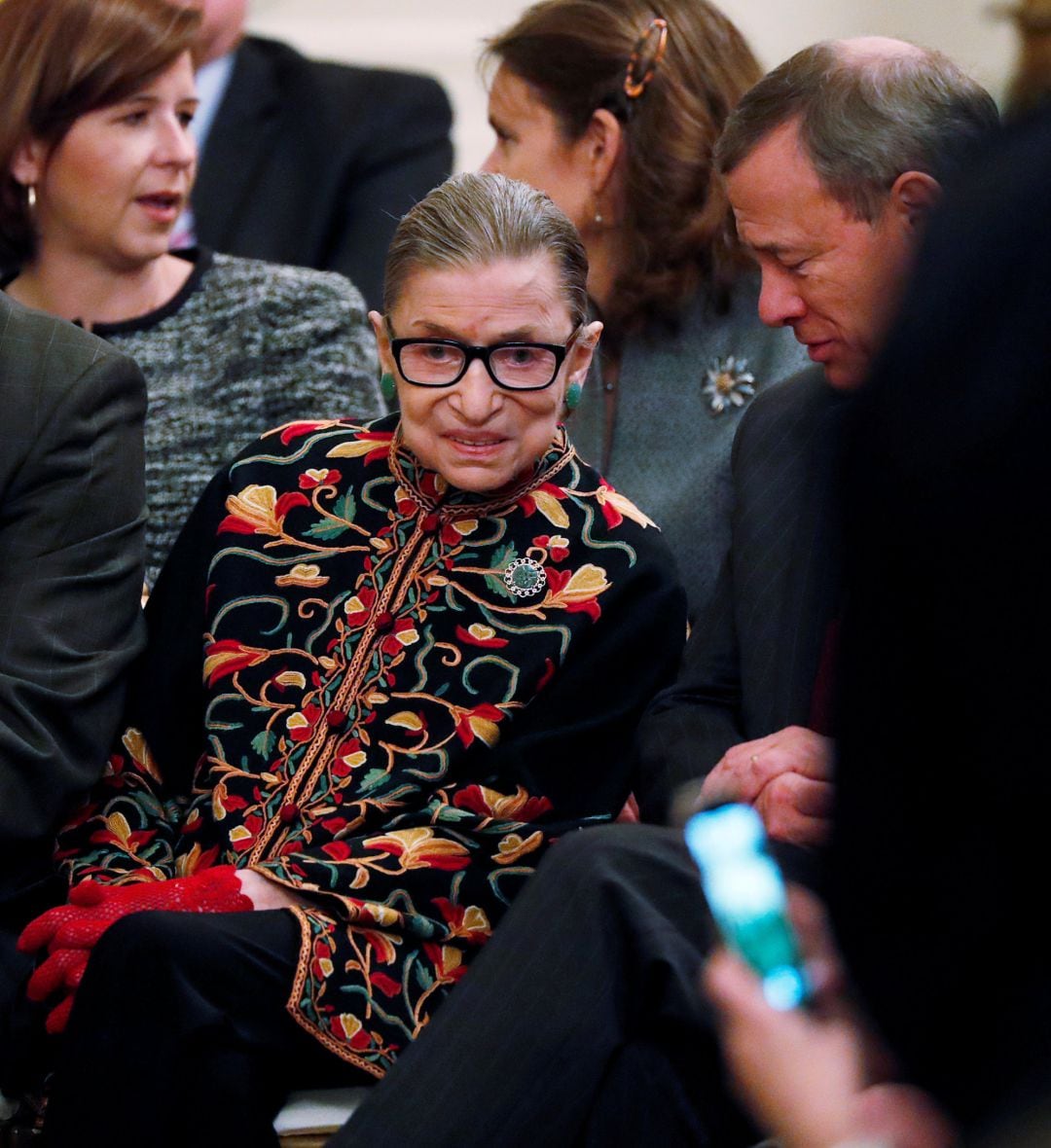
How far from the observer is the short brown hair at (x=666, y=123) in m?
2.67

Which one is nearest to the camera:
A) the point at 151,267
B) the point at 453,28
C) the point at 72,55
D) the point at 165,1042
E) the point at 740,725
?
the point at 165,1042

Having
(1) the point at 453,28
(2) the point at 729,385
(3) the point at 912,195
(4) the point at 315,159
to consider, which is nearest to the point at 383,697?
(3) the point at 912,195

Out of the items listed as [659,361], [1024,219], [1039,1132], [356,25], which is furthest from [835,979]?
[356,25]

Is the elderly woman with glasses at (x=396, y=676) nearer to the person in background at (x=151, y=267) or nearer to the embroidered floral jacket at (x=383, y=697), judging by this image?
the embroidered floral jacket at (x=383, y=697)

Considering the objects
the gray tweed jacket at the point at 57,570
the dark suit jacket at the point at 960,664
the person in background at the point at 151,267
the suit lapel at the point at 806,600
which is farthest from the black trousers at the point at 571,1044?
the person in background at the point at 151,267

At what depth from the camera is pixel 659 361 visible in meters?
2.71

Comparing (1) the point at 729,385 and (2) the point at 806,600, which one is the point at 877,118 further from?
(1) the point at 729,385

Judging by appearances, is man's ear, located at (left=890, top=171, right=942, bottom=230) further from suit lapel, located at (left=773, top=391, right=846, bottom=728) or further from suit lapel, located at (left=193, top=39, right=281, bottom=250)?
suit lapel, located at (left=193, top=39, right=281, bottom=250)

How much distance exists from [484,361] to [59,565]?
20.1 inches

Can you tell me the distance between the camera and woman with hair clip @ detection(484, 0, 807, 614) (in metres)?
2.65

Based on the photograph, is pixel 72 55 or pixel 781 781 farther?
pixel 72 55

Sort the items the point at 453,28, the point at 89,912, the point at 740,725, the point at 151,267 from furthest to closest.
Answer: the point at 453,28
the point at 151,267
the point at 740,725
the point at 89,912

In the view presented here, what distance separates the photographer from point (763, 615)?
2068mm

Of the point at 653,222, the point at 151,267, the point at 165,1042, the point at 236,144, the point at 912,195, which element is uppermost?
the point at 912,195
